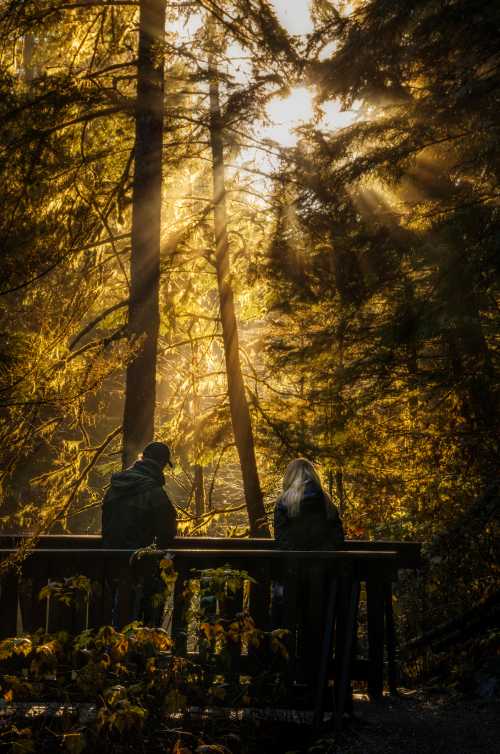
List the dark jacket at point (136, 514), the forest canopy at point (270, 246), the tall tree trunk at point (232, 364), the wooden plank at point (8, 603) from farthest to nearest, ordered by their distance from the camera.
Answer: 1. the tall tree trunk at point (232, 364)
2. the forest canopy at point (270, 246)
3. the dark jacket at point (136, 514)
4. the wooden plank at point (8, 603)

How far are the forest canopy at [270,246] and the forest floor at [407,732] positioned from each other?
3.27 metres

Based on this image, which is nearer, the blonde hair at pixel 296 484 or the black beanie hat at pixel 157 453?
the blonde hair at pixel 296 484

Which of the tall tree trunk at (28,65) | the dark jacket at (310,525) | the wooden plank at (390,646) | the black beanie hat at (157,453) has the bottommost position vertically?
the wooden plank at (390,646)

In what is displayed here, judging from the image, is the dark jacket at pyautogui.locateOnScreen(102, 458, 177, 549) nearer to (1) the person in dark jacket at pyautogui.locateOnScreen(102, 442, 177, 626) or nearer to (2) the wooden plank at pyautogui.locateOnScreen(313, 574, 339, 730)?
(1) the person in dark jacket at pyautogui.locateOnScreen(102, 442, 177, 626)

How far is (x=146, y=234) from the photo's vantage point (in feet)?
35.2

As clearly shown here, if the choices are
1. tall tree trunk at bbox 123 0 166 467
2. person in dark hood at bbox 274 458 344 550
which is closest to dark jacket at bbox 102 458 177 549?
person in dark hood at bbox 274 458 344 550

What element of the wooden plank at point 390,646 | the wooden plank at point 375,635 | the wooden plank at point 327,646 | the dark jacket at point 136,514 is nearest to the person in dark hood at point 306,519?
the wooden plank at point 375,635

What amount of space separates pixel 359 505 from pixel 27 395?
10.2 m

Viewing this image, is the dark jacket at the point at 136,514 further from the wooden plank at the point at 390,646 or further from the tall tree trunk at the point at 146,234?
the tall tree trunk at the point at 146,234

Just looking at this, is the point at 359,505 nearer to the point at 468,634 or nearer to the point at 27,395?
the point at 468,634

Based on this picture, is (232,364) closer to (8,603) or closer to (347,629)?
(347,629)

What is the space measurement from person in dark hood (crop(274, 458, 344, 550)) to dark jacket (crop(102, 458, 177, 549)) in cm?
105

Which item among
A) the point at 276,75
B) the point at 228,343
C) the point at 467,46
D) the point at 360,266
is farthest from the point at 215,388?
the point at 467,46

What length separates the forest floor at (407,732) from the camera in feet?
17.3
